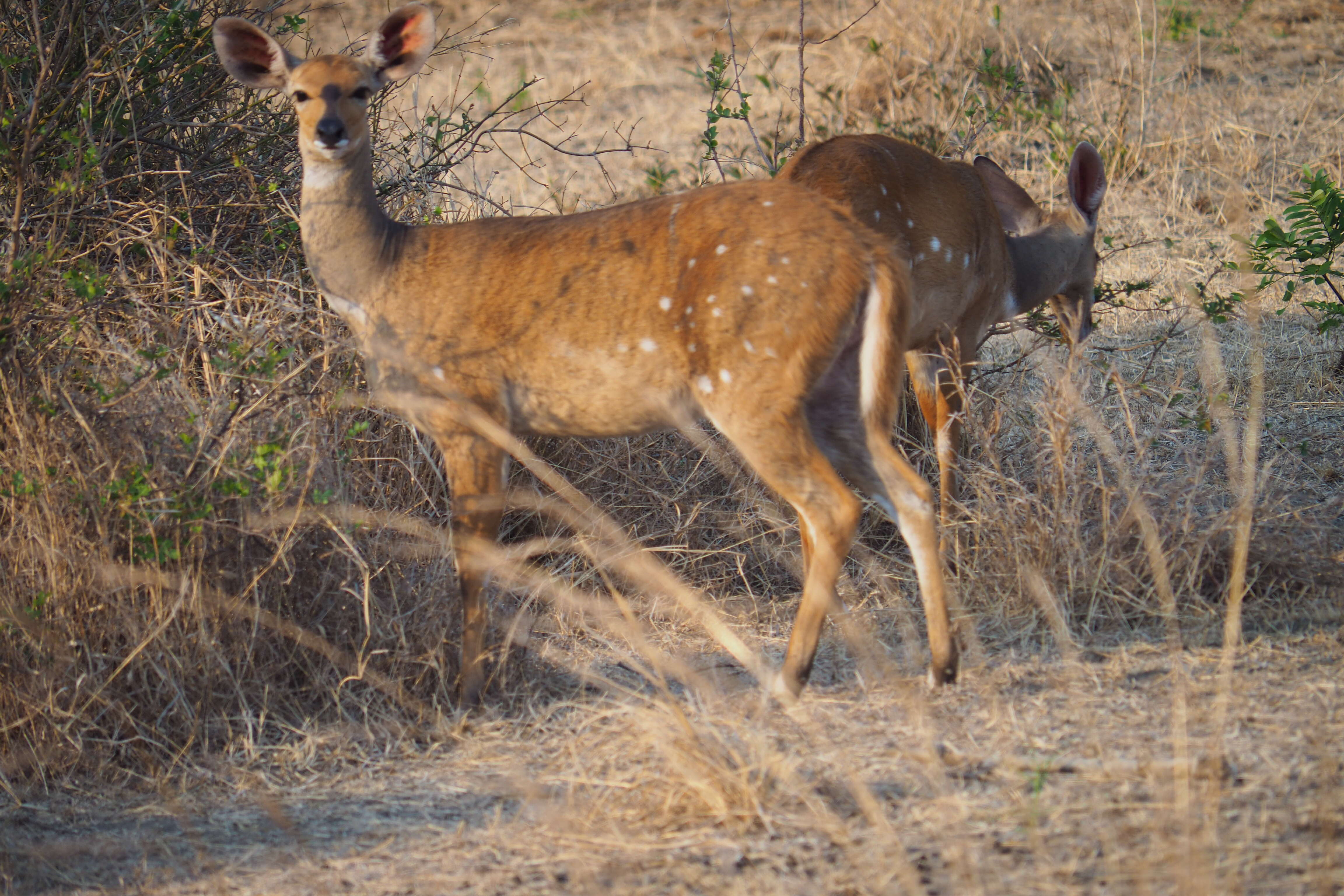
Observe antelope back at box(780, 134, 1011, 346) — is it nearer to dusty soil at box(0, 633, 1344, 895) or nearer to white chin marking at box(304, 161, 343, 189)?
dusty soil at box(0, 633, 1344, 895)

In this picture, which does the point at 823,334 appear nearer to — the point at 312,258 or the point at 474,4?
the point at 312,258

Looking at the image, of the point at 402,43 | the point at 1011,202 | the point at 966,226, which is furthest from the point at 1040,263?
the point at 402,43

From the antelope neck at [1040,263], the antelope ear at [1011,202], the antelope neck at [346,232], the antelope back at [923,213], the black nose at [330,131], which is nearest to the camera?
the black nose at [330,131]

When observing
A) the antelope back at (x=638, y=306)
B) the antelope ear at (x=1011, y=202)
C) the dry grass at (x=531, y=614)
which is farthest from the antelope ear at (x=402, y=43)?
the antelope ear at (x=1011, y=202)

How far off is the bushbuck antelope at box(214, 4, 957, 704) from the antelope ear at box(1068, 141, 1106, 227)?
6.63ft

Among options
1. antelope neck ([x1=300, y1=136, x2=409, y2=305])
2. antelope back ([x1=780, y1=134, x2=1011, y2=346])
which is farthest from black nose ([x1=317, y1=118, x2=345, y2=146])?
antelope back ([x1=780, y1=134, x2=1011, y2=346])

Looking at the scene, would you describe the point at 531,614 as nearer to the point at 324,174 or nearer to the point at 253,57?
the point at 324,174

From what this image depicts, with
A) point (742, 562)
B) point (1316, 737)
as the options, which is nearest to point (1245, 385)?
point (742, 562)

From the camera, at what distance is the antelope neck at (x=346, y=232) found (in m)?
4.00

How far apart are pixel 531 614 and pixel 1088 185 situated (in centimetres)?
301

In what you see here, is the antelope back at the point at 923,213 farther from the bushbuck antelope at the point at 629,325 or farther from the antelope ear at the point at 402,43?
the antelope ear at the point at 402,43

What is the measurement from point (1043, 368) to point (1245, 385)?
143cm

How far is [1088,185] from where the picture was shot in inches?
216

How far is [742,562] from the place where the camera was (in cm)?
470
